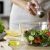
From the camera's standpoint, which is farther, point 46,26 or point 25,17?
point 25,17

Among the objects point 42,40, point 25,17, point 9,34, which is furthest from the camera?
point 25,17

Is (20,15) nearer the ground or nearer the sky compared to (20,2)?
nearer the ground

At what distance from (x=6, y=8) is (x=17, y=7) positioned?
1400 millimetres

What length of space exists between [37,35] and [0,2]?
234 cm

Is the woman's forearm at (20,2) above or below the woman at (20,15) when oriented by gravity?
above

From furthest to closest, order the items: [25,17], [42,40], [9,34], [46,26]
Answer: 1. [25,17]
2. [9,34]
3. [46,26]
4. [42,40]

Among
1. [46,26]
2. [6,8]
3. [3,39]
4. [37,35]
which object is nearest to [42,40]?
[37,35]

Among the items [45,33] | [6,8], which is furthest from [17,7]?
[6,8]

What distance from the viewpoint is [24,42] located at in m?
1.26

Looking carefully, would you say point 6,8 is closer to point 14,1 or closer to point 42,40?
point 14,1

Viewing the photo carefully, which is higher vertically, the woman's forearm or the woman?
the woman's forearm

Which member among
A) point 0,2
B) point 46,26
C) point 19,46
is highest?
point 0,2

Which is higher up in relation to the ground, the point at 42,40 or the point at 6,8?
the point at 6,8

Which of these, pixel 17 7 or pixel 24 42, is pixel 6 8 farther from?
pixel 24 42
